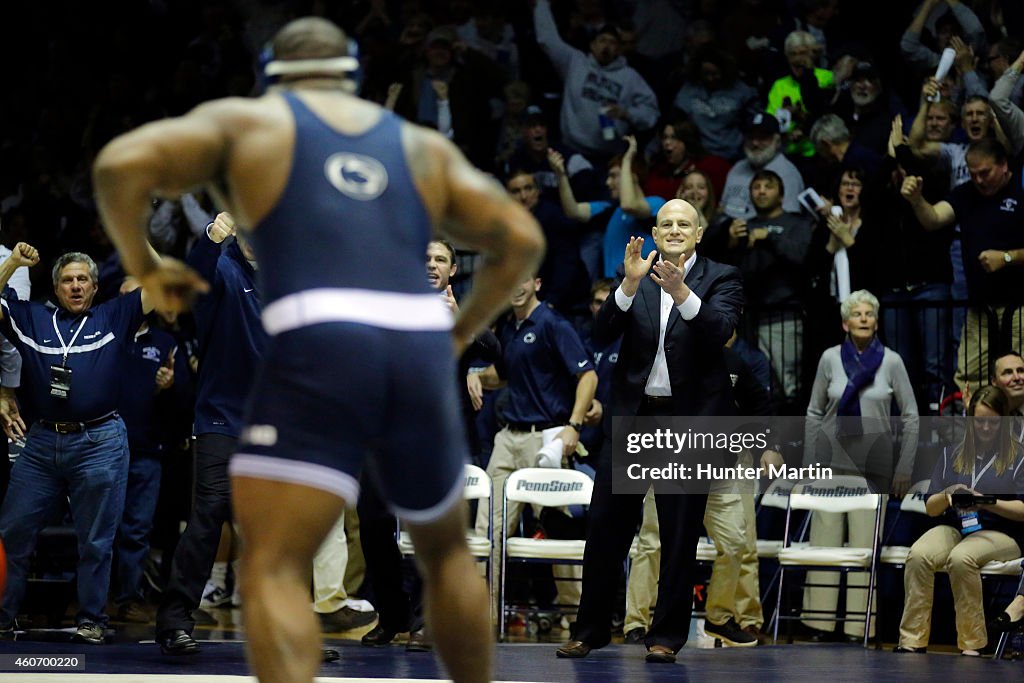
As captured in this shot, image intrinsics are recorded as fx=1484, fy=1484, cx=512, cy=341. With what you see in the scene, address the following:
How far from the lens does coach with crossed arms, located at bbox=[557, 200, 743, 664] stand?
6.29 metres

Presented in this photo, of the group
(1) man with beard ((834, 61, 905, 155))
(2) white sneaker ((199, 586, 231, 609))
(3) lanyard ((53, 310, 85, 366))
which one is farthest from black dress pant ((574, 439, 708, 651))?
(1) man with beard ((834, 61, 905, 155))

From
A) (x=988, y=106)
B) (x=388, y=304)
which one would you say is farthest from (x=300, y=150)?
(x=988, y=106)

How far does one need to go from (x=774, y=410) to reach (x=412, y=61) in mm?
4208

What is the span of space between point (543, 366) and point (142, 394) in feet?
7.57

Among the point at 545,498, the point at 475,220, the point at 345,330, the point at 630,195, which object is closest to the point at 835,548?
the point at 545,498

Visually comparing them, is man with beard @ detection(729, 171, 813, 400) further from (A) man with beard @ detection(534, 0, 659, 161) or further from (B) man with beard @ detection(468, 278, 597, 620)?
(A) man with beard @ detection(534, 0, 659, 161)

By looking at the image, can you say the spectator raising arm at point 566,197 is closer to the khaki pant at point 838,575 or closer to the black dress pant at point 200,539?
the khaki pant at point 838,575

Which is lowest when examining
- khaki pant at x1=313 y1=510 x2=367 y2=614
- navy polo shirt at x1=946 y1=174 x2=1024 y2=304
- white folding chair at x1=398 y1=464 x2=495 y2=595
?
khaki pant at x1=313 y1=510 x2=367 y2=614

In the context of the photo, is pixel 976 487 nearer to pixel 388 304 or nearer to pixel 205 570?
pixel 205 570

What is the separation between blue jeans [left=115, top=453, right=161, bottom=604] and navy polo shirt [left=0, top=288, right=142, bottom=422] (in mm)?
1040

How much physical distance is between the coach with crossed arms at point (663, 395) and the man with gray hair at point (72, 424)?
2337 mm

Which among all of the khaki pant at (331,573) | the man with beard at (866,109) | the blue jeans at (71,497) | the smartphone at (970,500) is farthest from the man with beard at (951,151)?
the blue jeans at (71,497)

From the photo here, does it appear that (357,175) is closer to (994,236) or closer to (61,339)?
(61,339)

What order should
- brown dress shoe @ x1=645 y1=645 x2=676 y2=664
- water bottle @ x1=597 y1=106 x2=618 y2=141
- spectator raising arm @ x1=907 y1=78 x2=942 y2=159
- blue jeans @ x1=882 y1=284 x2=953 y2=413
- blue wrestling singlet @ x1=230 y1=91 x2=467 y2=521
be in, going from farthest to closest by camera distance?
water bottle @ x1=597 y1=106 x2=618 y2=141, spectator raising arm @ x1=907 y1=78 x2=942 y2=159, blue jeans @ x1=882 y1=284 x2=953 y2=413, brown dress shoe @ x1=645 y1=645 x2=676 y2=664, blue wrestling singlet @ x1=230 y1=91 x2=467 y2=521
